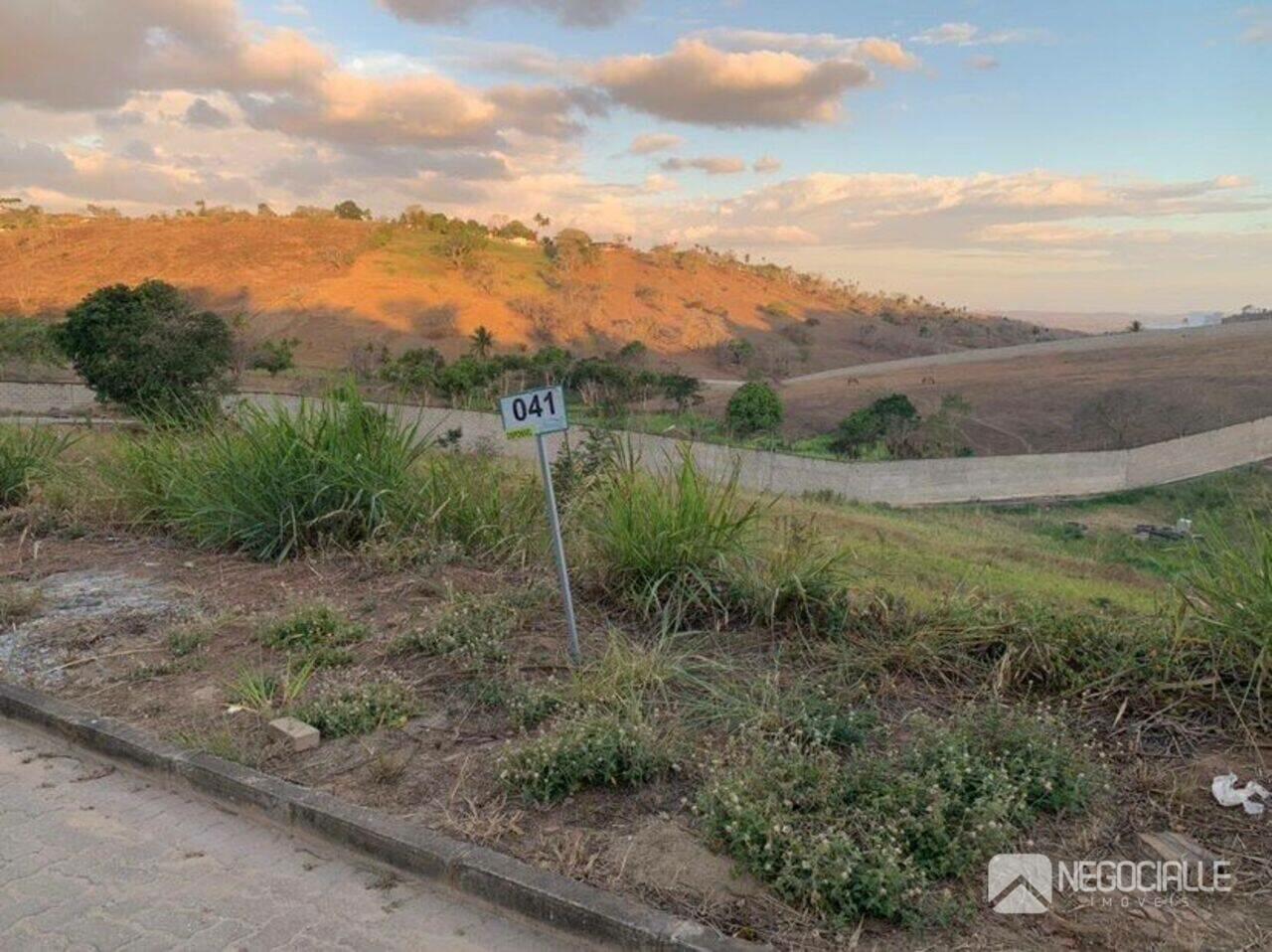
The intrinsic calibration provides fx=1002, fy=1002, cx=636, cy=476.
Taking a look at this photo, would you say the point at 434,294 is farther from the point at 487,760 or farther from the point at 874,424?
the point at 487,760

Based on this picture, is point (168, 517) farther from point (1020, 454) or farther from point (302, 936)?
point (1020, 454)

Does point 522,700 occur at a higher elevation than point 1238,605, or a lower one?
lower

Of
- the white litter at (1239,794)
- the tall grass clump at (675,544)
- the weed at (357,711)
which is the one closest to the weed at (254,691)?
the weed at (357,711)

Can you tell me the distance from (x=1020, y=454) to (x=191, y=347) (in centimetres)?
3212

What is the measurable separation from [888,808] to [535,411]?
2300 mm

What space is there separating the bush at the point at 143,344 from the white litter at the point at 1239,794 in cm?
2924

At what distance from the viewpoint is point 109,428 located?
11.1m

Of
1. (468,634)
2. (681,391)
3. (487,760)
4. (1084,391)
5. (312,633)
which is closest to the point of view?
(487,760)

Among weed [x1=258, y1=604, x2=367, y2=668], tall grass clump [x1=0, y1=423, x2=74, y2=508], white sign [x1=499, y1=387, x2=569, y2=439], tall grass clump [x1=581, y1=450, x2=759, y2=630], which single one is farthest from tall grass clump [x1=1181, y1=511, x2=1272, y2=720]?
tall grass clump [x1=0, y1=423, x2=74, y2=508]

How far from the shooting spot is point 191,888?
316cm

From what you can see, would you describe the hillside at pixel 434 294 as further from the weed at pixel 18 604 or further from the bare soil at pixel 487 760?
the bare soil at pixel 487 760

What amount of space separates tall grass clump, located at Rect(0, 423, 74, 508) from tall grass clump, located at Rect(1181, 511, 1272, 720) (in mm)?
9286

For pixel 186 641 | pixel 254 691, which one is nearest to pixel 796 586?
pixel 254 691

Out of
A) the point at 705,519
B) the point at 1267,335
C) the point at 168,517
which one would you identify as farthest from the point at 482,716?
the point at 1267,335
